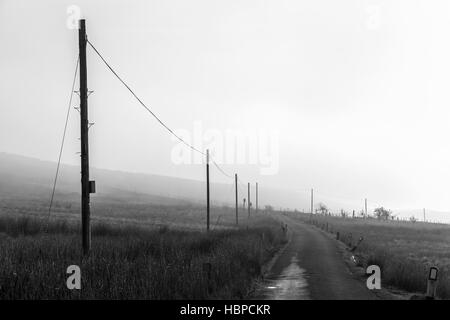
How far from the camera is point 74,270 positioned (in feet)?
40.8

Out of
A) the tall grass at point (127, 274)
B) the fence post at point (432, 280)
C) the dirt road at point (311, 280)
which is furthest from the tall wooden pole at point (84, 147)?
the fence post at point (432, 280)

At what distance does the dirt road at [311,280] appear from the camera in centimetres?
1298

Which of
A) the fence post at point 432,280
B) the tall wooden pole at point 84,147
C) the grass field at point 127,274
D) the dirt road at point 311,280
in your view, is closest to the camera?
the grass field at point 127,274

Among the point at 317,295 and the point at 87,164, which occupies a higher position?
the point at 87,164

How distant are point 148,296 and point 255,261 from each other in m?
8.05

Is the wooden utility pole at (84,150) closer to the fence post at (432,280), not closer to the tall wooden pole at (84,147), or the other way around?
the tall wooden pole at (84,147)

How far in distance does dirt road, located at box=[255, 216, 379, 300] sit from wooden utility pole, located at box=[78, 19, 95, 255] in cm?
660

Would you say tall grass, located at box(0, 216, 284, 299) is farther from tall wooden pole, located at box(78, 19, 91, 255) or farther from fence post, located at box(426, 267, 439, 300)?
fence post, located at box(426, 267, 439, 300)

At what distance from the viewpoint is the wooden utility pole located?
17.0 metres

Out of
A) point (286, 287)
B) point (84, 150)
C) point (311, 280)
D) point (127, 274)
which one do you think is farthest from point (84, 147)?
point (311, 280)

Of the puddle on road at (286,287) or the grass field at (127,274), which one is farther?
the puddle on road at (286,287)

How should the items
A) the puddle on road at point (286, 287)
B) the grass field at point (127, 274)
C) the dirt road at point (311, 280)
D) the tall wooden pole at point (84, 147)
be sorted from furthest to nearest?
the tall wooden pole at point (84, 147) → the dirt road at point (311, 280) → the puddle on road at point (286, 287) → the grass field at point (127, 274)
